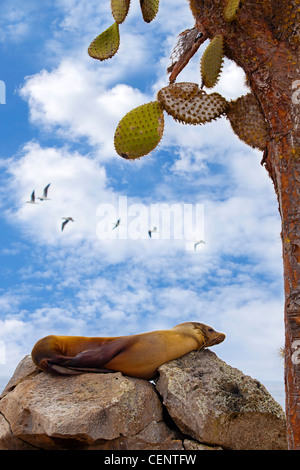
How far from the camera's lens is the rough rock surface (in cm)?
470

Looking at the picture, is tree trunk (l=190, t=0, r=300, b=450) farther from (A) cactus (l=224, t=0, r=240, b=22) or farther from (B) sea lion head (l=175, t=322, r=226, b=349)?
(B) sea lion head (l=175, t=322, r=226, b=349)

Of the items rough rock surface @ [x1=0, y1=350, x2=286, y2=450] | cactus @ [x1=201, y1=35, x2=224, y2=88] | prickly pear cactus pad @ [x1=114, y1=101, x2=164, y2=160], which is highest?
cactus @ [x1=201, y1=35, x2=224, y2=88]

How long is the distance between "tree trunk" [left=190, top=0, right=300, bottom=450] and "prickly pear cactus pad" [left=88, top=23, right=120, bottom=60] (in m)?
0.91

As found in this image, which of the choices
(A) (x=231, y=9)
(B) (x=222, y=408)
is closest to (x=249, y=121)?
(A) (x=231, y=9)

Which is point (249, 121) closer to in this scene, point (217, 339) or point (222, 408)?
point (217, 339)

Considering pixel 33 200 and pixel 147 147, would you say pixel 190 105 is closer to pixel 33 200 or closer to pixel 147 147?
pixel 147 147

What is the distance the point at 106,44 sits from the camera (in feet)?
17.4

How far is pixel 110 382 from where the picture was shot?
16.8ft

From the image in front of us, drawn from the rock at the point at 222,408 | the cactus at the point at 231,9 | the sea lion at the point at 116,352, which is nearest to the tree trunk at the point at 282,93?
the cactus at the point at 231,9

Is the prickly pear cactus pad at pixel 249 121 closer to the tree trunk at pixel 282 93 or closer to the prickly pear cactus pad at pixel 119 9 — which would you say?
the tree trunk at pixel 282 93

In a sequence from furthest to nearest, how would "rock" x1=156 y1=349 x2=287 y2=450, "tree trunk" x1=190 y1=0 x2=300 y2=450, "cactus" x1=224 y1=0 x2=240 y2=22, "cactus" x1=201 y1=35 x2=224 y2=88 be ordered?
"rock" x1=156 y1=349 x2=287 y2=450
"cactus" x1=201 y1=35 x2=224 y2=88
"cactus" x1=224 y1=0 x2=240 y2=22
"tree trunk" x1=190 y1=0 x2=300 y2=450

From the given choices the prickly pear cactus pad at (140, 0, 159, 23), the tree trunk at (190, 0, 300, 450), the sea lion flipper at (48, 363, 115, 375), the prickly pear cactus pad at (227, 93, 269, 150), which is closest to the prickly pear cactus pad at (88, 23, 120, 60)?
the prickly pear cactus pad at (140, 0, 159, 23)

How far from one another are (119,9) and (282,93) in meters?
2.10

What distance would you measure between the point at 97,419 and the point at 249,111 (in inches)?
127
